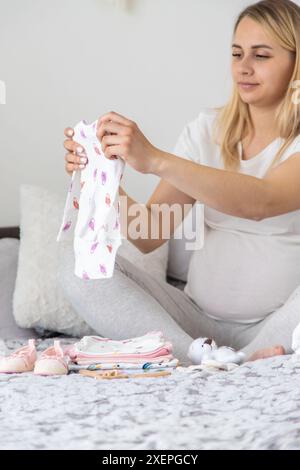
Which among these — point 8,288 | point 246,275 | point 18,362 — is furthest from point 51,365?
point 8,288

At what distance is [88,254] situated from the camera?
6.92ft

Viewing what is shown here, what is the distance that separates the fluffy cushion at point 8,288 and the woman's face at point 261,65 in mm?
817

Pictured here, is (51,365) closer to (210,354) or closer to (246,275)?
(210,354)

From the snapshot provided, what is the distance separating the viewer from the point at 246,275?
229cm

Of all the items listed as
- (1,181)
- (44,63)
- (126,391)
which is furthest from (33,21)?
(126,391)

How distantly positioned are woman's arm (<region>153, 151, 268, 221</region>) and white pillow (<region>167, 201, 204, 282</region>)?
61 centimetres

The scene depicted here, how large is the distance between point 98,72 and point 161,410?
1710mm

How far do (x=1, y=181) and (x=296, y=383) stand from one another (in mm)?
1573

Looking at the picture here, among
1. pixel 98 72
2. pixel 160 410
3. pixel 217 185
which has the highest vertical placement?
pixel 98 72

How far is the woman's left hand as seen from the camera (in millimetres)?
1913

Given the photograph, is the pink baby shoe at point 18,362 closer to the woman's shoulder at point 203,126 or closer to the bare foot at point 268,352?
the bare foot at point 268,352

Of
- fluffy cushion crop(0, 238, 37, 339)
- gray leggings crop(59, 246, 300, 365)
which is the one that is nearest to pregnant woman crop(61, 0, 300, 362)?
gray leggings crop(59, 246, 300, 365)
